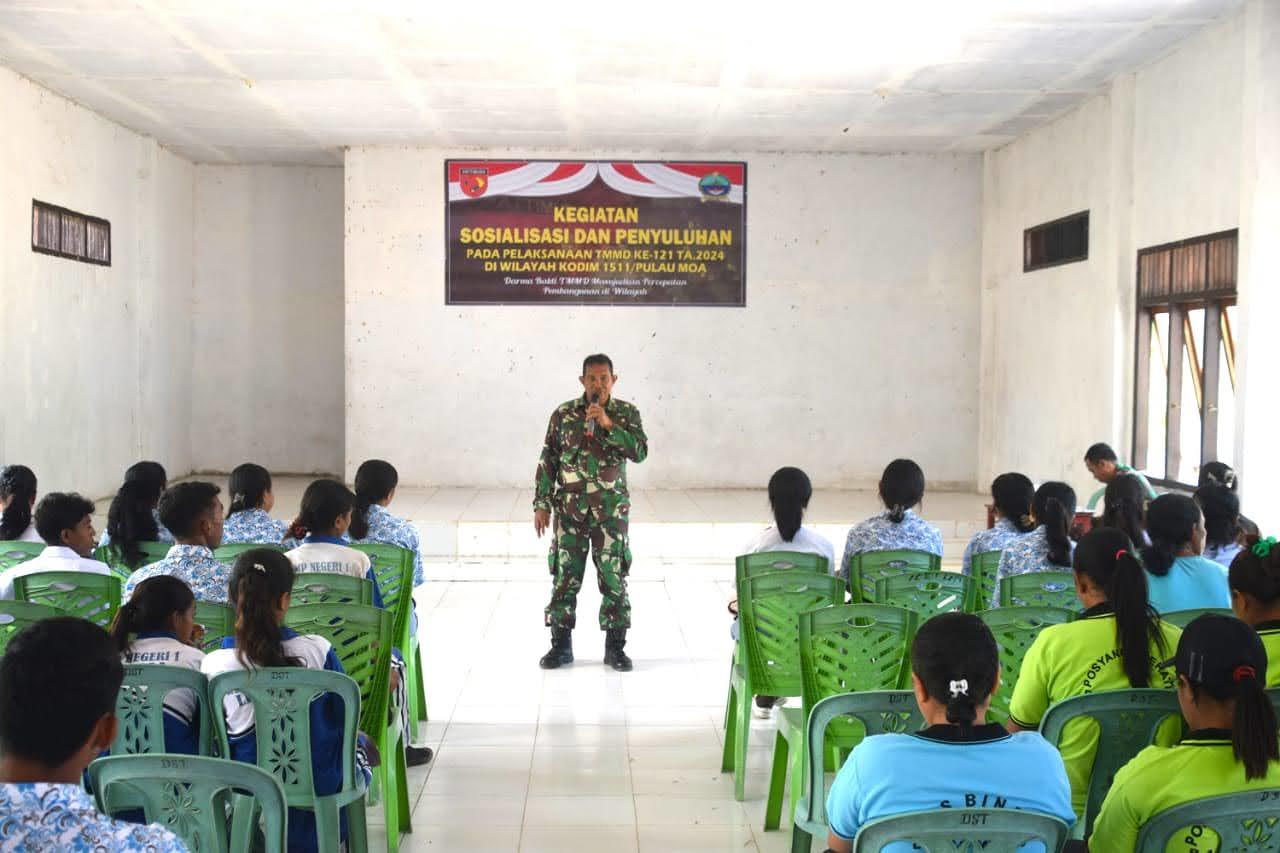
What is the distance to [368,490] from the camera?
488 centimetres

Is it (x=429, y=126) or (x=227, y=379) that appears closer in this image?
(x=429, y=126)

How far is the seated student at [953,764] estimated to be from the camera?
6.48ft

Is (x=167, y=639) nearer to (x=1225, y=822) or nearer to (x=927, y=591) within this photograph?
(x=1225, y=822)

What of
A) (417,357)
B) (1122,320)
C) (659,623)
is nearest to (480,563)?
(659,623)

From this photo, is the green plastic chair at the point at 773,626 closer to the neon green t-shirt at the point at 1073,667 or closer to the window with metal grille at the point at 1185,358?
the neon green t-shirt at the point at 1073,667

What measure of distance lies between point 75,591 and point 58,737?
2399 mm

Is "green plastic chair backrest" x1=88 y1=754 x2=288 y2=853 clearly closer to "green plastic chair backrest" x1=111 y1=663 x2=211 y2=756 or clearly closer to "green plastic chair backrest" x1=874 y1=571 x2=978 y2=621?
"green plastic chair backrest" x1=111 y1=663 x2=211 y2=756

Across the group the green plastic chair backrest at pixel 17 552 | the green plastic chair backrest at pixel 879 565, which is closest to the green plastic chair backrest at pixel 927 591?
the green plastic chair backrest at pixel 879 565

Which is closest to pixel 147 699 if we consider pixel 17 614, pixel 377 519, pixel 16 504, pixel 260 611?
pixel 260 611

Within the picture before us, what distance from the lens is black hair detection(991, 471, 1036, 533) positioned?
470cm

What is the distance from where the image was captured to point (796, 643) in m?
3.87

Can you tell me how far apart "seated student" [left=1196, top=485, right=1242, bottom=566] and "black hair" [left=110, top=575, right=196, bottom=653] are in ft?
10.9

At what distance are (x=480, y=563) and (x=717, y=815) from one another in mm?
5315

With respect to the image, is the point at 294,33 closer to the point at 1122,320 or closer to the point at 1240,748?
the point at 1122,320
